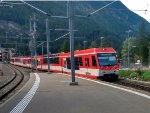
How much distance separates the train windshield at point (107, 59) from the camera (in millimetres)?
43075

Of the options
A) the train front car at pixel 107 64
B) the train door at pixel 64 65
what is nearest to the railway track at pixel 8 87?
the train front car at pixel 107 64

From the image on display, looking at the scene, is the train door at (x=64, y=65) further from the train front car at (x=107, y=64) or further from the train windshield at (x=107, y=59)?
the train windshield at (x=107, y=59)

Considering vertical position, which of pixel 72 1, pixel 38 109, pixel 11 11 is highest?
pixel 11 11

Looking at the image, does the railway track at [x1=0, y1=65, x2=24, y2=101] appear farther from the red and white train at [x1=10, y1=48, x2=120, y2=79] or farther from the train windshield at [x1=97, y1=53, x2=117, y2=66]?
the train windshield at [x1=97, y1=53, x2=117, y2=66]

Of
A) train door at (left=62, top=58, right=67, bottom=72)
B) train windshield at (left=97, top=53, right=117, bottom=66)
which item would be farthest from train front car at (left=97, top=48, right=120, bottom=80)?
train door at (left=62, top=58, right=67, bottom=72)

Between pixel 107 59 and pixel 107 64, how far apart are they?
0.60 m

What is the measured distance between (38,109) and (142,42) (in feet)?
487

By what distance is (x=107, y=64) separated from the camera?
43250mm

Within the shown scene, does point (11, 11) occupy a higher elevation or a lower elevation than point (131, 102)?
higher

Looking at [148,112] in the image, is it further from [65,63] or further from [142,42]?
[142,42]

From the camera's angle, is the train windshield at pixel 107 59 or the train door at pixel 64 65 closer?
the train windshield at pixel 107 59

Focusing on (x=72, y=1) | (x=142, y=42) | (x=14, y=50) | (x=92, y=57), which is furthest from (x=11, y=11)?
(x=72, y=1)

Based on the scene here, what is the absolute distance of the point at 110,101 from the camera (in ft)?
57.0

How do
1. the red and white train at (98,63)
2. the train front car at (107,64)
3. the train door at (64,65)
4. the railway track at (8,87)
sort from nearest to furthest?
the railway track at (8,87) < the train front car at (107,64) < the red and white train at (98,63) < the train door at (64,65)
